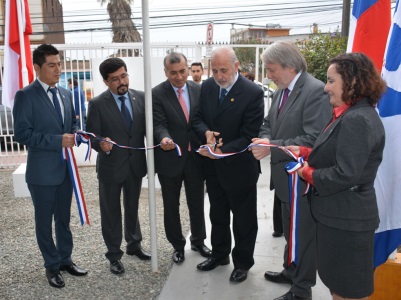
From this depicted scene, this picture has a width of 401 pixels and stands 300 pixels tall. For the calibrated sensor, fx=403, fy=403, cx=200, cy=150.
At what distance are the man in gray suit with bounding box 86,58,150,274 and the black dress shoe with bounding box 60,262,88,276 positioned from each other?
0.83 feet

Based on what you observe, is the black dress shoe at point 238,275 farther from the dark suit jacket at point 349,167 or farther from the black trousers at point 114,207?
the dark suit jacket at point 349,167

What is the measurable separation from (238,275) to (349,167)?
1799 millimetres

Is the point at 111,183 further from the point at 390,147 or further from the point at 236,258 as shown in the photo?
the point at 390,147

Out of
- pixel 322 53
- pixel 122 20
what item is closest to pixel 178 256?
pixel 322 53

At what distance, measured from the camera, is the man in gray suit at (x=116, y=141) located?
11.3 ft

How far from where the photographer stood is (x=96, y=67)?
6.97 meters

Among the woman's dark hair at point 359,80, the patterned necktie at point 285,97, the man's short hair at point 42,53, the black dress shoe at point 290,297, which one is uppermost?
the man's short hair at point 42,53

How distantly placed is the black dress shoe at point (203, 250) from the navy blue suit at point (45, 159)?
1.26 m

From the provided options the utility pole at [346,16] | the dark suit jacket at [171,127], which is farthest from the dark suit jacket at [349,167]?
the utility pole at [346,16]

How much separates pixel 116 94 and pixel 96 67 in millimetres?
3738

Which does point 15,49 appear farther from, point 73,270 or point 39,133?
point 73,270

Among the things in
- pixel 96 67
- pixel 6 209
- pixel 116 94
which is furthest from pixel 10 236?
pixel 96 67

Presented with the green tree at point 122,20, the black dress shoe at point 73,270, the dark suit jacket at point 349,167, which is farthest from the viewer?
the green tree at point 122,20

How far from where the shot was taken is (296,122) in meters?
2.83
